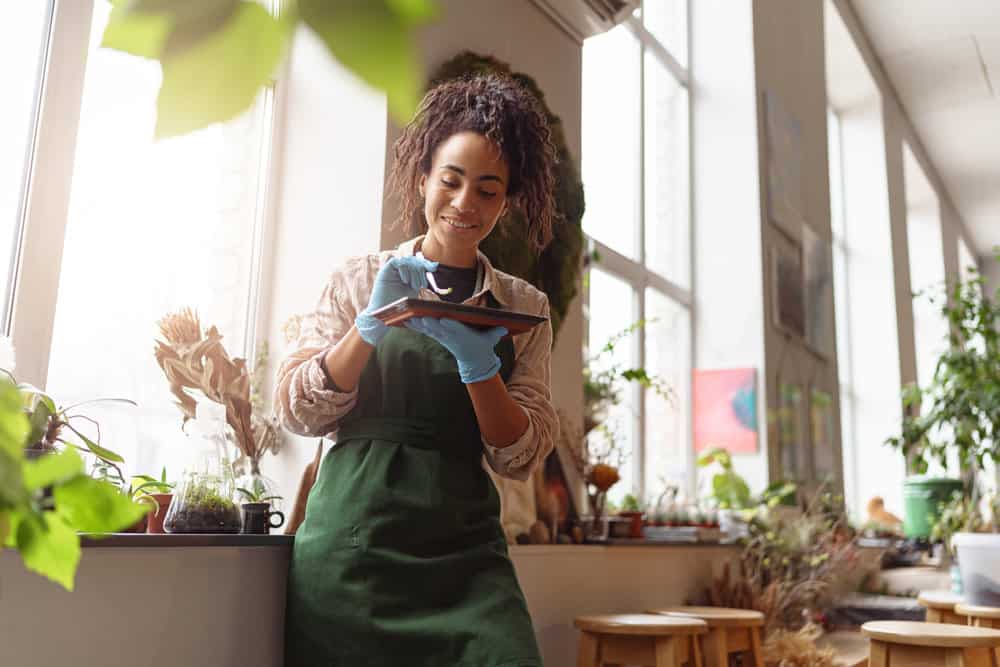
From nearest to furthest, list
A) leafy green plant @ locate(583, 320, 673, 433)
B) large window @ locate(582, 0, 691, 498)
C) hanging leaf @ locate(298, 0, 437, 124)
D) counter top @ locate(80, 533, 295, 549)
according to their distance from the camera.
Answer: hanging leaf @ locate(298, 0, 437, 124) → counter top @ locate(80, 533, 295, 549) → leafy green plant @ locate(583, 320, 673, 433) → large window @ locate(582, 0, 691, 498)

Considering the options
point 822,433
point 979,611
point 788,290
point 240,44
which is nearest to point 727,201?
point 788,290

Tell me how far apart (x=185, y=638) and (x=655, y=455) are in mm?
3360

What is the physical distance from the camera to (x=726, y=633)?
2.92m

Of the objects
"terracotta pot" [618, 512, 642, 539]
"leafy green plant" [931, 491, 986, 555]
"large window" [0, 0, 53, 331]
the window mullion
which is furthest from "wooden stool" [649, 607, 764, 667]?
"large window" [0, 0, 53, 331]

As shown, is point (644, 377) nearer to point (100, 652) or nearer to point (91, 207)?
point (91, 207)

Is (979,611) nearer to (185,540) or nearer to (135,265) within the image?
(185,540)

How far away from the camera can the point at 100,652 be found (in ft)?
5.02

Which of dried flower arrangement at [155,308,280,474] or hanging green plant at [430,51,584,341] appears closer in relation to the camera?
dried flower arrangement at [155,308,280,474]

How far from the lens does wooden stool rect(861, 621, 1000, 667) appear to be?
7.90 feet

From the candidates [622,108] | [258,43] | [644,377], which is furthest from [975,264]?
[258,43]

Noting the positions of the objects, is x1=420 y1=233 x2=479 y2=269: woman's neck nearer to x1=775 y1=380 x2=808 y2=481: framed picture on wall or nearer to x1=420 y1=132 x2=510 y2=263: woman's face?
x1=420 y1=132 x2=510 y2=263: woman's face

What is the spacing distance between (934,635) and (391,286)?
1.79 meters

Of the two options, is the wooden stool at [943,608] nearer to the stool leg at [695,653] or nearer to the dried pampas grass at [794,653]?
the dried pampas grass at [794,653]

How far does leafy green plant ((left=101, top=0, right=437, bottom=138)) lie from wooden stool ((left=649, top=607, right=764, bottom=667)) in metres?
2.75
